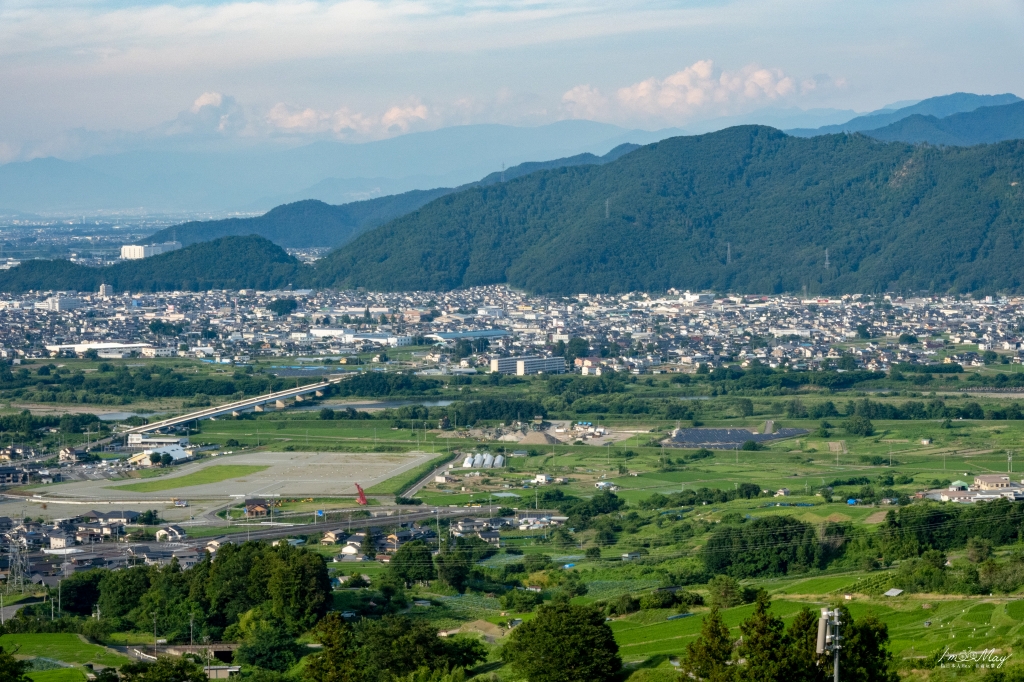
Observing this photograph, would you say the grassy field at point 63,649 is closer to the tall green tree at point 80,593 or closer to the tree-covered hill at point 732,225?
the tall green tree at point 80,593

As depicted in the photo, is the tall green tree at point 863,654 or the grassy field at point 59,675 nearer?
A: the tall green tree at point 863,654

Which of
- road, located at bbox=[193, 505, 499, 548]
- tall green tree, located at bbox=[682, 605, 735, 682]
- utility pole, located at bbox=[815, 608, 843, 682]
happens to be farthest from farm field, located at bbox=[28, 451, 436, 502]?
utility pole, located at bbox=[815, 608, 843, 682]

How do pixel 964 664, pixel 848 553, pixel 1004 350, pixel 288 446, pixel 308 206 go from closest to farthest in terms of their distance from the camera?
1. pixel 964 664
2. pixel 848 553
3. pixel 288 446
4. pixel 1004 350
5. pixel 308 206

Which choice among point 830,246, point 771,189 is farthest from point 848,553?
point 771,189

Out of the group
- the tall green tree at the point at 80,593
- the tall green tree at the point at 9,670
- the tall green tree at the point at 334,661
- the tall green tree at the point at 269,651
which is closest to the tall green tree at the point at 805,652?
the tall green tree at the point at 334,661

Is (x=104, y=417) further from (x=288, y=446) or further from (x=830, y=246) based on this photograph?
(x=830, y=246)

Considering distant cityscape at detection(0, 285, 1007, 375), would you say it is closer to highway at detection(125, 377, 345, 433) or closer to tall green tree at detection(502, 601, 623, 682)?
highway at detection(125, 377, 345, 433)
